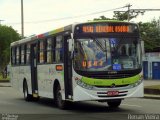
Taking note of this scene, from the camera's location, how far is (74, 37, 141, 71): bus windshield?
17.1 m

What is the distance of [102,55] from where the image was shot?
56.2 feet

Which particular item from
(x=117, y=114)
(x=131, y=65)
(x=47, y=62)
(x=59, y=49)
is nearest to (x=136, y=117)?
(x=117, y=114)

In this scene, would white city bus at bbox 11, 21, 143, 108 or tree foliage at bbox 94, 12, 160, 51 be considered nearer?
white city bus at bbox 11, 21, 143, 108

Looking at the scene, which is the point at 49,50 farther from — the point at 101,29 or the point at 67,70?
the point at 101,29

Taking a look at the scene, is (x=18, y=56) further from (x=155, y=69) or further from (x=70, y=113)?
(x=155, y=69)

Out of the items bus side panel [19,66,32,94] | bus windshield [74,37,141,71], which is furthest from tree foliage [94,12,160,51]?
bus windshield [74,37,141,71]

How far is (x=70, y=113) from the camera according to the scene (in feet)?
56.5

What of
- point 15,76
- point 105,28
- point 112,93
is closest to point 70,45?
point 105,28

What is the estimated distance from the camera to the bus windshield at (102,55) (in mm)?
17094

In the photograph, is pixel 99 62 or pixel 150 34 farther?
pixel 150 34

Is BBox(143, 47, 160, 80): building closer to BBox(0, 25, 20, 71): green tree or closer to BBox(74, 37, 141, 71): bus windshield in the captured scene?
BBox(0, 25, 20, 71): green tree

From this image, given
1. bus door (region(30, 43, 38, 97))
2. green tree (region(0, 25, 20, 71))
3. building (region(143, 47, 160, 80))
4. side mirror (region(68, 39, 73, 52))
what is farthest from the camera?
green tree (region(0, 25, 20, 71))

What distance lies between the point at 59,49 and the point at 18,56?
7.46 metres

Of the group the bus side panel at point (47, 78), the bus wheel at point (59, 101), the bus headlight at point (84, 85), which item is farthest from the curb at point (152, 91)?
the bus headlight at point (84, 85)
